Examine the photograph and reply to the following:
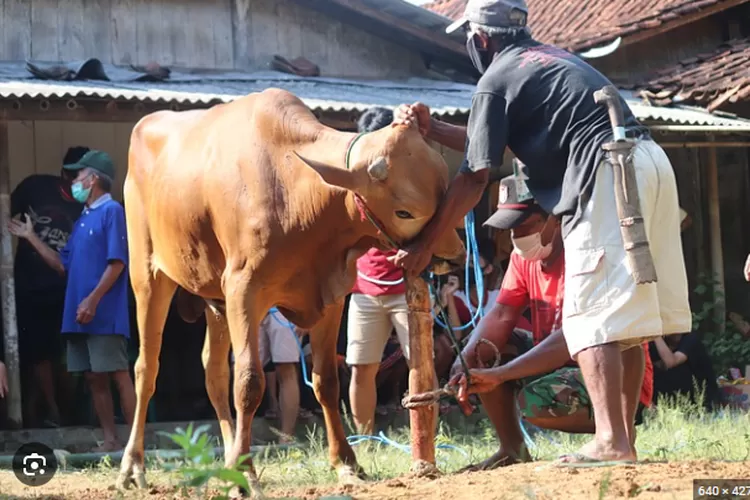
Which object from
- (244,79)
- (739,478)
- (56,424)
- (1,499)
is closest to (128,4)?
(244,79)

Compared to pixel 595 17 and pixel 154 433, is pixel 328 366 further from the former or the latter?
pixel 595 17

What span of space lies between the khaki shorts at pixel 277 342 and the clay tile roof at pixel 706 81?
548cm

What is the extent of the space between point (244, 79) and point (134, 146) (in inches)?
177

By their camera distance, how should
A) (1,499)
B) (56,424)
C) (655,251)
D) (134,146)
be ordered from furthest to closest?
(56,424) < (134,146) < (1,499) < (655,251)

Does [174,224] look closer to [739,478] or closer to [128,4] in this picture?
[739,478]

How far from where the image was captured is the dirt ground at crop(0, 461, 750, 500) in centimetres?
461

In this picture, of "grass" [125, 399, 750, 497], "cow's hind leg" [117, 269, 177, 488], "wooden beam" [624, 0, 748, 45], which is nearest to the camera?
"grass" [125, 399, 750, 497]

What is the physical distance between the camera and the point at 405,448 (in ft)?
24.5

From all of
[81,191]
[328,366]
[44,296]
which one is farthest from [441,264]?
[44,296]

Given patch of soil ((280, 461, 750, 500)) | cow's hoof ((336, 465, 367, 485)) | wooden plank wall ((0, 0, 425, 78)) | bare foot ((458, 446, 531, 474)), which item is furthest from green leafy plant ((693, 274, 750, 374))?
patch of soil ((280, 461, 750, 500))

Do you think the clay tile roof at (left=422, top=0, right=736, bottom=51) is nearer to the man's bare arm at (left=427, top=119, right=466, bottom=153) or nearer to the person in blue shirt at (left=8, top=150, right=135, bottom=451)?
the person in blue shirt at (left=8, top=150, right=135, bottom=451)

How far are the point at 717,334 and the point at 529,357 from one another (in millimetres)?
8062

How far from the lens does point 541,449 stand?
773 centimetres

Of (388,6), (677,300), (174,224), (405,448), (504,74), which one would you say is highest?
(388,6)
